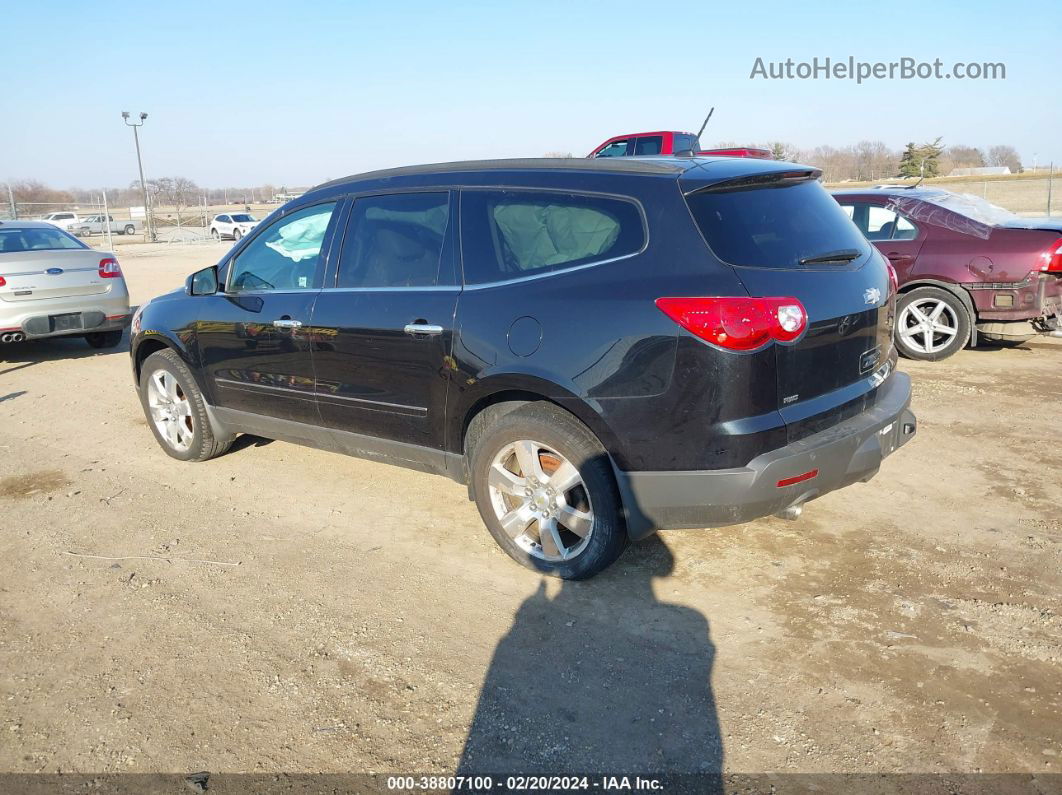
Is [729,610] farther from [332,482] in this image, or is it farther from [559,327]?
[332,482]

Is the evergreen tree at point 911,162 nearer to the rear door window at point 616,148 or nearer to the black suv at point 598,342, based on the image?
the rear door window at point 616,148

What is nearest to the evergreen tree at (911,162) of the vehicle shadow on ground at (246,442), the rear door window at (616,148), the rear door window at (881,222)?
the rear door window at (616,148)

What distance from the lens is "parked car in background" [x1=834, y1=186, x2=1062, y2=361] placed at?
764 centimetres

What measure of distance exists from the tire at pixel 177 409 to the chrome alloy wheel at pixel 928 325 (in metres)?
6.41

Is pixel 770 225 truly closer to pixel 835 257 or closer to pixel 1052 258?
pixel 835 257

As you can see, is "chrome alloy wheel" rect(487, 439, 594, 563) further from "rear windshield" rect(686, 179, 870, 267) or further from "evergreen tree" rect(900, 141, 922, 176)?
"evergreen tree" rect(900, 141, 922, 176)

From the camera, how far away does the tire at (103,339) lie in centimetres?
1019

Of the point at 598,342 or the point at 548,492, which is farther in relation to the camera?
the point at 548,492

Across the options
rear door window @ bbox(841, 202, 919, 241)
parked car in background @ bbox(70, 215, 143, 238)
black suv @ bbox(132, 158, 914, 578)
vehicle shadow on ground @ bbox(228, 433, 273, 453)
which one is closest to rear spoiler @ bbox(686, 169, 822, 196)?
black suv @ bbox(132, 158, 914, 578)

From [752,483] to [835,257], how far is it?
114 centimetres

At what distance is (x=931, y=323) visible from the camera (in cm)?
815

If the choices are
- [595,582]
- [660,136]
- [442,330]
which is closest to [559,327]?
[442,330]

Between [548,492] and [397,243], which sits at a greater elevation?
[397,243]

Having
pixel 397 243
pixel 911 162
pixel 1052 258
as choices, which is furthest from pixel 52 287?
pixel 911 162
